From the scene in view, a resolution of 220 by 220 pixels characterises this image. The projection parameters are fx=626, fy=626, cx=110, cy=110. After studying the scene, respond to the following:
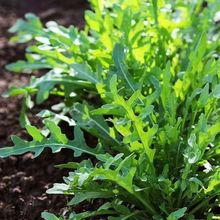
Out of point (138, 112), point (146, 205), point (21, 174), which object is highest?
point (138, 112)

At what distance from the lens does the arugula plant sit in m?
1.83

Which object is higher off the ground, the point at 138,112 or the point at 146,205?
the point at 138,112

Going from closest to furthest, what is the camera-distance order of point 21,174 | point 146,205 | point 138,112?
point 146,205 < point 138,112 < point 21,174

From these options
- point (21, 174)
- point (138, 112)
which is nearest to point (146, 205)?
point (138, 112)

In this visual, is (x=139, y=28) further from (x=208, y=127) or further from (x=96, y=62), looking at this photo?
(x=208, y=127)

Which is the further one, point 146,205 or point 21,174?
point 21,174

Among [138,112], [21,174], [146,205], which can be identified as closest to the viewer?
[146,205]

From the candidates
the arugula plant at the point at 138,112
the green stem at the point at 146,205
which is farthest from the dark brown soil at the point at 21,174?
the green stem at the point at 146,205

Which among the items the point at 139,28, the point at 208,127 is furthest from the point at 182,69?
the point at 208,127

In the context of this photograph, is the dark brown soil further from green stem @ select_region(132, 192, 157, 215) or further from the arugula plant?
green stem @ select_region(132, 192, 157, 215)

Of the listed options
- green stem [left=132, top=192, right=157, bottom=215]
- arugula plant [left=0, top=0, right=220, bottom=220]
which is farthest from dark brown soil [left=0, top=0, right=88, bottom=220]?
green stem [left=132, top=192, right=157, bottom=215]

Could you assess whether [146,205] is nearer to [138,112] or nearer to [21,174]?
[138,112]

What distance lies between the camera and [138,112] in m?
1.98

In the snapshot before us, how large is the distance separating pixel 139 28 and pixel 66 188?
0.70m
